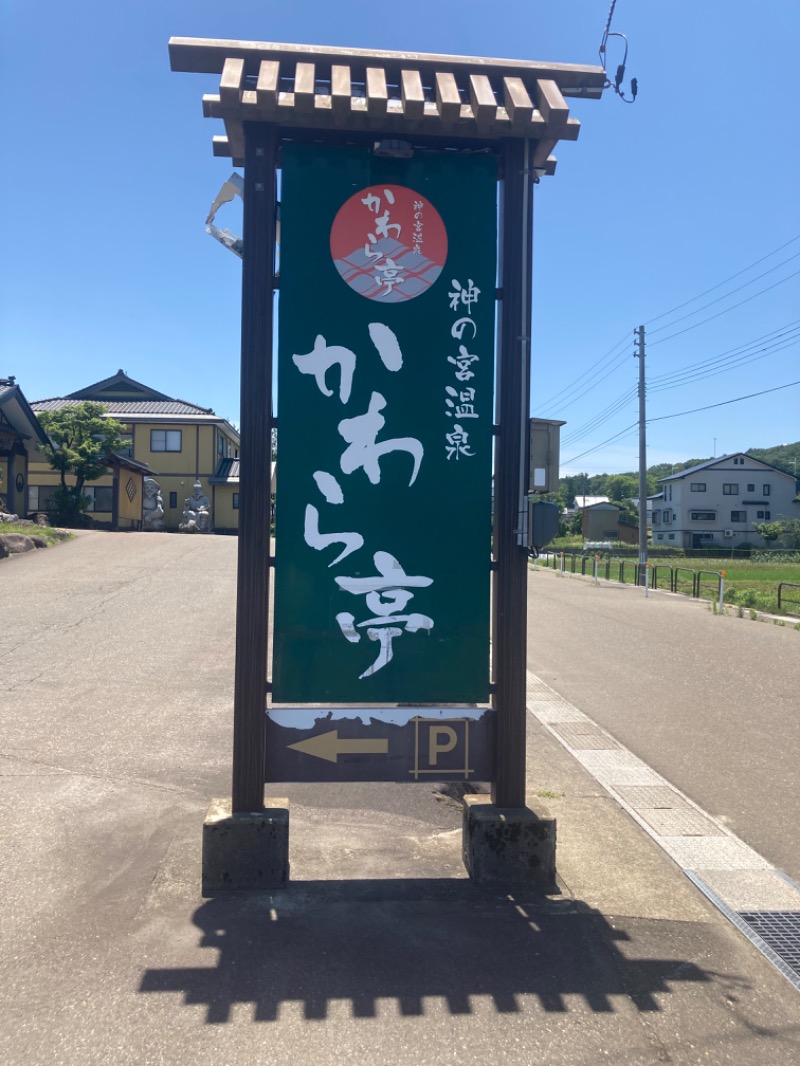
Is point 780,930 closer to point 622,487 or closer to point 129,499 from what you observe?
point 129,499

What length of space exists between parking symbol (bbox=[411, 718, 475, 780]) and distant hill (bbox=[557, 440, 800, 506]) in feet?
306

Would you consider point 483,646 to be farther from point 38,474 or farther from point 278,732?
point 38,474

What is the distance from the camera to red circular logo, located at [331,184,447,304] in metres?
4.24

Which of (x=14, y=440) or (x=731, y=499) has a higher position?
(x=731, y=499)

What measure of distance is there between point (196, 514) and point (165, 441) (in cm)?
601

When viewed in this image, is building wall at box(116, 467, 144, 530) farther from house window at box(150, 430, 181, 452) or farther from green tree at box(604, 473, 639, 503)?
green tree at box(604, 473, 639, 503)

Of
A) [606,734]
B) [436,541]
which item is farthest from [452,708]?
[606,734]

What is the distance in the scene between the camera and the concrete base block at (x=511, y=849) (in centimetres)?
415

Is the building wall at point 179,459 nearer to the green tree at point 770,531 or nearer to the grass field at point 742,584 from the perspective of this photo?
the grass field at point 742,584

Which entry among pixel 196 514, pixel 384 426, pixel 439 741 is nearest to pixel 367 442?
pixel 384 426

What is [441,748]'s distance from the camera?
426cm

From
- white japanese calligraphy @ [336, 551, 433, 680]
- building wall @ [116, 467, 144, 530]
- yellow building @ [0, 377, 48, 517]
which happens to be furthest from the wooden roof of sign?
building wall @ [116, 467, 144, 530]

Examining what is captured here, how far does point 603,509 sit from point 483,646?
8372 centimetres

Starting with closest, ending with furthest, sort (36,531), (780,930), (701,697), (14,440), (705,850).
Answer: (780,930) < (705,850) < (701,697) < (36,531) < (14,440)
